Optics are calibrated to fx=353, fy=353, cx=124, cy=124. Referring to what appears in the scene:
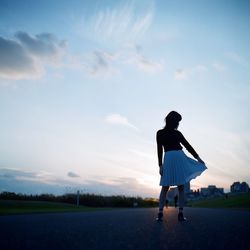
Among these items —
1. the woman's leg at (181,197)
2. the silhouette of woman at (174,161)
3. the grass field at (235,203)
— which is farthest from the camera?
the grass field at (235,203)

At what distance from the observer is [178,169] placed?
7.98 meters

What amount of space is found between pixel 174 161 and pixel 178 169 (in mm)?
211

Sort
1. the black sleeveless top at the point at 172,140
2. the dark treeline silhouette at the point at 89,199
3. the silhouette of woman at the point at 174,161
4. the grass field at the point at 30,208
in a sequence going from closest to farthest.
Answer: the silhouette of woman at the point at 174,161
the black sleeveless top at the point at 172,140
the grass field at the point at 30,208
the dark treeline silhouette at the point at 89,199

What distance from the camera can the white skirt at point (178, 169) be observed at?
7928 millimetres

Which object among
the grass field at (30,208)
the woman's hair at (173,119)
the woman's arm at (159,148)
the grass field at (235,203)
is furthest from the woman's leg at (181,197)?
the grass field at (235,203)

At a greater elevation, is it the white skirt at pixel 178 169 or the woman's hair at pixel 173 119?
the woman's hair at pixel 173 119

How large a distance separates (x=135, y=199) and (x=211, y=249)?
147ft

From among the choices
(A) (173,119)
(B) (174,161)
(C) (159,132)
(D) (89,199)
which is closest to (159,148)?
(C) (159,132)

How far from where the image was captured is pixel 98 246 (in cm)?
384

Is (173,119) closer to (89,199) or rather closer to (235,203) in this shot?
(235,203)

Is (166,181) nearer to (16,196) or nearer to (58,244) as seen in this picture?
(58,244)

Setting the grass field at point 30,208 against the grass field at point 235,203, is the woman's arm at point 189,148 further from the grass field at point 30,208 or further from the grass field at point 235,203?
the grass field at point 235,203

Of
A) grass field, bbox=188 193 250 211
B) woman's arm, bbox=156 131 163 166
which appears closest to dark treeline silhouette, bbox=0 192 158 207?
grass field, bbox=188 193 250 211

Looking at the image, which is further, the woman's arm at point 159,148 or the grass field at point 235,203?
the grass field at point 235,203
